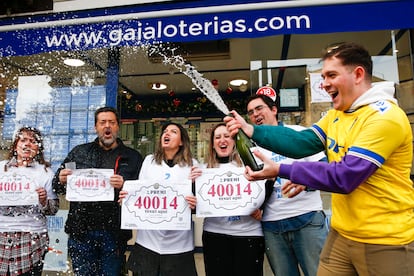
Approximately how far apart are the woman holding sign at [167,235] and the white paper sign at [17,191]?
0.87 meters

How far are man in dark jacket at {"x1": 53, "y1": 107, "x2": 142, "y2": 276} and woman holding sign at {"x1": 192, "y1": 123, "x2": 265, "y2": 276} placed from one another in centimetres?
71

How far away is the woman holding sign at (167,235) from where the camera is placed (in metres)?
2.65

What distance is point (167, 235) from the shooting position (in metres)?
2.75

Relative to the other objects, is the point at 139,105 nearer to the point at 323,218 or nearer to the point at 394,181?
the point at 323,218

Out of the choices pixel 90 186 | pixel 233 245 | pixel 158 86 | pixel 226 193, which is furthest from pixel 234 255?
pixel 158 86

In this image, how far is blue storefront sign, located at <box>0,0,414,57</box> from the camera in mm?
3439

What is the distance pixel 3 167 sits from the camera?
3.15 m

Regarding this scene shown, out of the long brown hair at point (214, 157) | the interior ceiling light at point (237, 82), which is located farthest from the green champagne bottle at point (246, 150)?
the interior ceiling light at point (237, 82)

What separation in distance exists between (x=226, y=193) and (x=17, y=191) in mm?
1833

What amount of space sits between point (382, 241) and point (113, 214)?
83.0 inches

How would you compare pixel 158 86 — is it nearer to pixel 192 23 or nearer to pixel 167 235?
pixel 192 23

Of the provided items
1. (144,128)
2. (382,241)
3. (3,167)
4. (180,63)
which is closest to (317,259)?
(382,241)

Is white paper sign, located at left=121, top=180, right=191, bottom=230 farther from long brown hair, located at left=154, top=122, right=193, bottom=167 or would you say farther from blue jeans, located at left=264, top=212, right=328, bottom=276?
blue jeans, located at left=264, top=212, right=328, bottom=276

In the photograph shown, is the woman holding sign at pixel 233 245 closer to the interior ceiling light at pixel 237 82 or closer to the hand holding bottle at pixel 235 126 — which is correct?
the hand holding bottle at pixel 235 126
